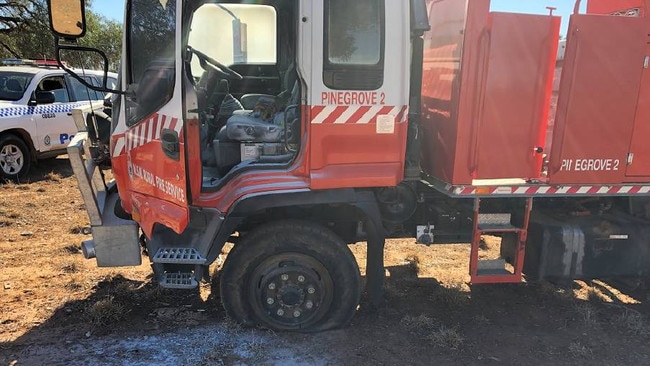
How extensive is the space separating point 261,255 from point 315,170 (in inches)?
30.2

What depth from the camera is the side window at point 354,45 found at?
10.3 feet

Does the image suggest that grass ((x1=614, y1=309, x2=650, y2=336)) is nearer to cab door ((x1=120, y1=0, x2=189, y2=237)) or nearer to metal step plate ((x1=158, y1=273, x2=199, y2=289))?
metal step plate ((x1=158, y1=273, x2=199, y2=289))

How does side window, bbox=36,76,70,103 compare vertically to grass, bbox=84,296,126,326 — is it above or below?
above

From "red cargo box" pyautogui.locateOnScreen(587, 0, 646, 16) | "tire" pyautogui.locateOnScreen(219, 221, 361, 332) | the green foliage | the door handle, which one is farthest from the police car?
the green foliage

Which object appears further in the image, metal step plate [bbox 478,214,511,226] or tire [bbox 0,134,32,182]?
tire [bbox 0,134,32,182]

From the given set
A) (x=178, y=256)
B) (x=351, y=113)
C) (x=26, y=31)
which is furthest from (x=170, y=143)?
(x=26, y=31)

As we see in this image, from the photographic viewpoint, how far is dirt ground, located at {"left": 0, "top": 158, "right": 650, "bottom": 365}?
3455 mm

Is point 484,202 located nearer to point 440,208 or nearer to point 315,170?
point 440,208

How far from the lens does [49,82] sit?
8922 millimetres

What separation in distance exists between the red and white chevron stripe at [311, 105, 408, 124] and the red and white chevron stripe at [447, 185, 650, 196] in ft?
2.40

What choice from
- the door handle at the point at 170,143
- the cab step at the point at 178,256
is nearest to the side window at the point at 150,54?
the door handle at the point at 170,143

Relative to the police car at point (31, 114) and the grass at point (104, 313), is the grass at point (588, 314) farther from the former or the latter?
the police car at point (31, 114)

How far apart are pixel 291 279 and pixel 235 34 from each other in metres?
2.17

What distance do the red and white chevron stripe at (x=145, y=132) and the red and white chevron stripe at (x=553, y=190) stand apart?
6.70ft
